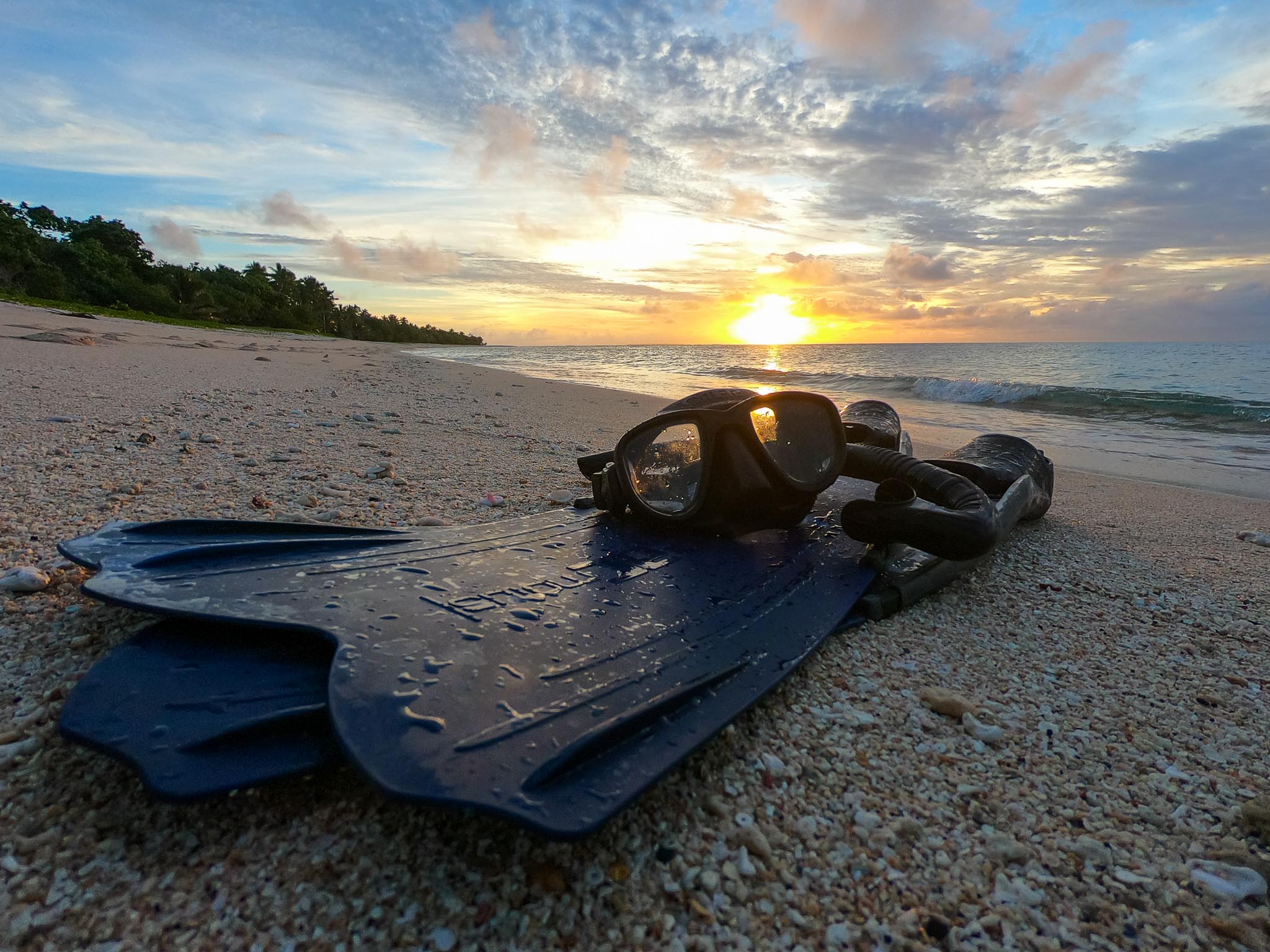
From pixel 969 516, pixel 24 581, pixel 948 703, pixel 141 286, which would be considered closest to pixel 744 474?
pixel 969 516

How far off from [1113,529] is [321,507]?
407 cm

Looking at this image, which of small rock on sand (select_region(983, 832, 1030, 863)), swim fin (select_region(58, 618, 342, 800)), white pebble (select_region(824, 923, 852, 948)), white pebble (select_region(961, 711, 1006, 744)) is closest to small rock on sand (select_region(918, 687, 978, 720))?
white pebble (select_region(961, 711, 1006, 744))

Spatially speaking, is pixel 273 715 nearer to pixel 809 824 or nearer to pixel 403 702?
pixel 403 702

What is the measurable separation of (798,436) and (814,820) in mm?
1510

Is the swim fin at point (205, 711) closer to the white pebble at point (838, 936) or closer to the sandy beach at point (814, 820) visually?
the sandy beach at point (814, 820)

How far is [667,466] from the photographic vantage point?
2.48 m

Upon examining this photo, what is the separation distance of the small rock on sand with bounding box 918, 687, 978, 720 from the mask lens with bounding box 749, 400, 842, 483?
0.93 m

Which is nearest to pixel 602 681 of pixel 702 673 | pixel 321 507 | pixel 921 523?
pixel 702 673

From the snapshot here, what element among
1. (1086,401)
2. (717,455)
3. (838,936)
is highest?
(717,455)

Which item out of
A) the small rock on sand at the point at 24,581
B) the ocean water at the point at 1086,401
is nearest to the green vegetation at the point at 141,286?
the ocean water at the point at 1086,401

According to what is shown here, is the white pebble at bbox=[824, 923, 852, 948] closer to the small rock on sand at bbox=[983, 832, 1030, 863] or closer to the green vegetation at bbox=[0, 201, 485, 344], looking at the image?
the small rock on sand at bbox=[983, 832, 1030, 863]

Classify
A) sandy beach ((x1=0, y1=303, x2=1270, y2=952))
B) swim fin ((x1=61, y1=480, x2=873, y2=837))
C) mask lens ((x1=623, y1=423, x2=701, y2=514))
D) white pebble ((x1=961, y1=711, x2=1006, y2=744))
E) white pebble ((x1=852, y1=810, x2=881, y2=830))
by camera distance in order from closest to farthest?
sandy beach ((x1=0, y1=303, x2=1270, y2=952))
swim fin ((x1=61, y1=480, x2=873, y2=837))
white pebble ((x1=852, y1=810, x2=881, y2=830))
white pebble ((x1=961, y1=711, x2=1006, y2=744))
mask lens ((x1=623, y1=423, x2=701, y2=514))

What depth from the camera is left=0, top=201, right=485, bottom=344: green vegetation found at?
29.5 m

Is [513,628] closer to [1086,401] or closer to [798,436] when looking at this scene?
[798,436]
